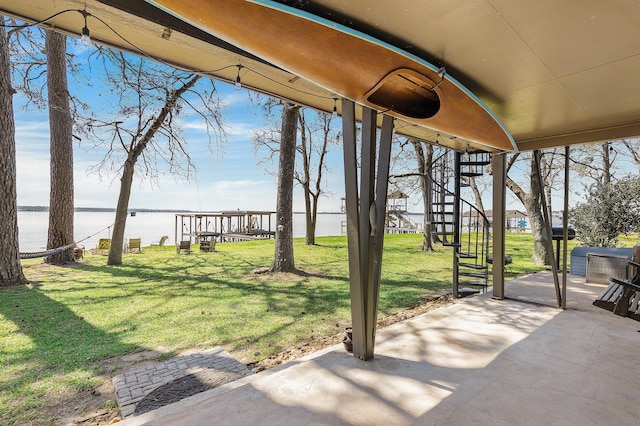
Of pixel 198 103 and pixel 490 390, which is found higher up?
pixel 198 103

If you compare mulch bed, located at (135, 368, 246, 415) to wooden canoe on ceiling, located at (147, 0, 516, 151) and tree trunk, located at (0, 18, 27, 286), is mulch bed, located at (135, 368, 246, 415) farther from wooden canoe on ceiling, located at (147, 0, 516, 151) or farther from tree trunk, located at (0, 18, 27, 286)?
tree trunk, located at (0, 18, 27, 286)

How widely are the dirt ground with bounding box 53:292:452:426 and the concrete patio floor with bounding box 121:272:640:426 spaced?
21.2 inches

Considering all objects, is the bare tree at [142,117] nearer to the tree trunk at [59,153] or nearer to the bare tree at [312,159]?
the tree trunk at [59,153]

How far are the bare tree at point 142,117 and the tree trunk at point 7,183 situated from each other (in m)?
2.69

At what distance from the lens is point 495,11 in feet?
5.17

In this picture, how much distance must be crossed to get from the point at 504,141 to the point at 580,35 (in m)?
2.30

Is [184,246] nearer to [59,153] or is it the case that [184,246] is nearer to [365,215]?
[59,153]

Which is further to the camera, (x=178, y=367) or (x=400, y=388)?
Answer: (x=178, y=367)

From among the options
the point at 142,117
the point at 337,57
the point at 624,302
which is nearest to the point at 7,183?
the point at 142,117

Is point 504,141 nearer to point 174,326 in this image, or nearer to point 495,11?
point 495,11

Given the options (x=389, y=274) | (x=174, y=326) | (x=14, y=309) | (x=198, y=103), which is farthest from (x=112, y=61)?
(x=389, y=274)

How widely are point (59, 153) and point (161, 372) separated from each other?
9.22m

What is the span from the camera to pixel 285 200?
815cm

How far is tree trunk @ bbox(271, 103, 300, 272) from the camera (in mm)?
8031
